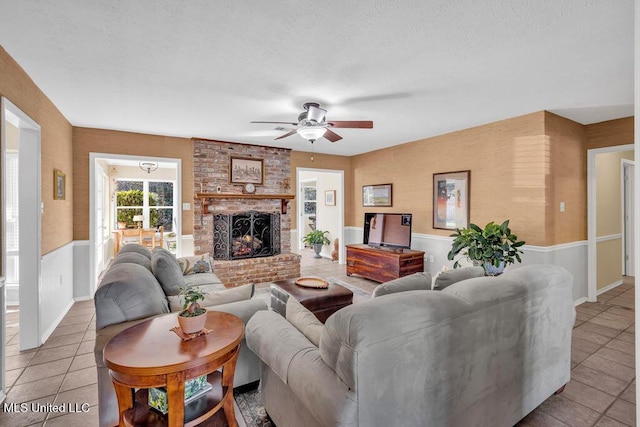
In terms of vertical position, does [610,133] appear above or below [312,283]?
above

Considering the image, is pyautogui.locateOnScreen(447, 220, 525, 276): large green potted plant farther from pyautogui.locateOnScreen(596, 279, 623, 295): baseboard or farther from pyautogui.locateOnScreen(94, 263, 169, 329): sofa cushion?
pyautogui.locateOnScreen(94, 263, 169, 329): sofa cushion

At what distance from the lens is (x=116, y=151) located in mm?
4621

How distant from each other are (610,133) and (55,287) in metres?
7.19

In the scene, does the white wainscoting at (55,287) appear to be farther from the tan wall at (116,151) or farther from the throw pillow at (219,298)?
the throw pillow at (219,298)

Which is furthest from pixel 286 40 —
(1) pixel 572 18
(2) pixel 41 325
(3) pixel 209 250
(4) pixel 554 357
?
(3) pixel 209 250

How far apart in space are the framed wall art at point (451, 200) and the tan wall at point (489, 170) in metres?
0.09

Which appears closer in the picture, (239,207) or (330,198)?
(239,207)

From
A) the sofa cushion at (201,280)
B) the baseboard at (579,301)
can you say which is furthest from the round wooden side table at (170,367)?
the baseboard at (579,301)

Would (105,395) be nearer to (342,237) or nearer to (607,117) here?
(342,237)

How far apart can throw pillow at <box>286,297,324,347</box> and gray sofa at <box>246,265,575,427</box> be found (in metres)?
0.03

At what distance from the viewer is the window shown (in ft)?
25.2

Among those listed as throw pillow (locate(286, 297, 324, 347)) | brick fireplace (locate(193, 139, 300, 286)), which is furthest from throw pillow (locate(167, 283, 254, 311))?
brick fireplace (locate(193, 139, 300, 286))

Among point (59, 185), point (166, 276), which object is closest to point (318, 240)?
point (59, 185)

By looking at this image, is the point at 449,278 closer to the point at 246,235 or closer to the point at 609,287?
the point at 246,235
